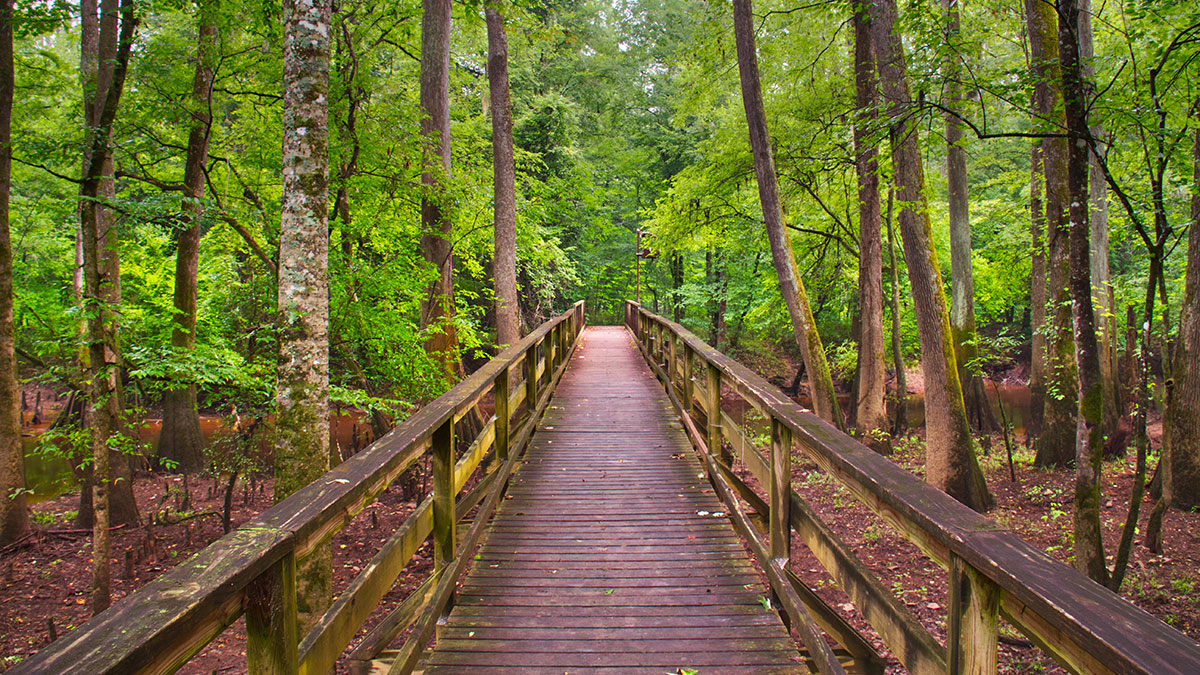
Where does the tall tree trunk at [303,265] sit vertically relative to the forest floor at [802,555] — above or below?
above

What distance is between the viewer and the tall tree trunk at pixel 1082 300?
12.3 ft

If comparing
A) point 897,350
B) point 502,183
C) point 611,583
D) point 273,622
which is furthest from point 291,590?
point 897,350

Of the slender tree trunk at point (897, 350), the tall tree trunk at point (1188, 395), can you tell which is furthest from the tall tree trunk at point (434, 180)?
the tall tree trunk at point (1188, 395)

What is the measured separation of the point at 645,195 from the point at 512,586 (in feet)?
80.0

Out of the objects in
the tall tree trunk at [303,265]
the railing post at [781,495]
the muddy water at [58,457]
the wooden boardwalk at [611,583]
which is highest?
the tall tree trunk at [303,265]

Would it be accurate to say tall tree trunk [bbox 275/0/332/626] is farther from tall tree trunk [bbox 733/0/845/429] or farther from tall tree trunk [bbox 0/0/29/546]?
tall tree trunk [bbox 733/0/845/429]

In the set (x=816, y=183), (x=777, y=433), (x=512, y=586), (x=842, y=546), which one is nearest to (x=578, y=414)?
(x=512, y=586)

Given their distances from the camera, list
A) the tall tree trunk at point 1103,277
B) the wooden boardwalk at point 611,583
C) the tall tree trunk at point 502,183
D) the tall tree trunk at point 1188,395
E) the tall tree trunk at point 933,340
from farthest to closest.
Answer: the tall tree trunk at point 502,183 < the tall tree trunk at point 1103,277 < the tall tree trunk at point 933,340 < the tall tree trunk at point 1188,395 < the wooden boardwalk at point 611,583

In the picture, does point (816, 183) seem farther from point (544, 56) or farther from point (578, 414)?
point (544, 56)

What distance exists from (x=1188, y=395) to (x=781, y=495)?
6968mm

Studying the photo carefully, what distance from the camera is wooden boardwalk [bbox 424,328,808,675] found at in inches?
101

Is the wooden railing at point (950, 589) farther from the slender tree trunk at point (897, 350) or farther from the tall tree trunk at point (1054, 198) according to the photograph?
the slender tree trunk at point (897, 350)

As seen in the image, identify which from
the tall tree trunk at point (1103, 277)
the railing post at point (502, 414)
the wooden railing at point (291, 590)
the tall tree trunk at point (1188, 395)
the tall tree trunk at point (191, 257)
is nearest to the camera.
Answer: the wooden railing at point (291, 590)

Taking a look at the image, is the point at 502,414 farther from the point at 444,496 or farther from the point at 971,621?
the point at 971,621
